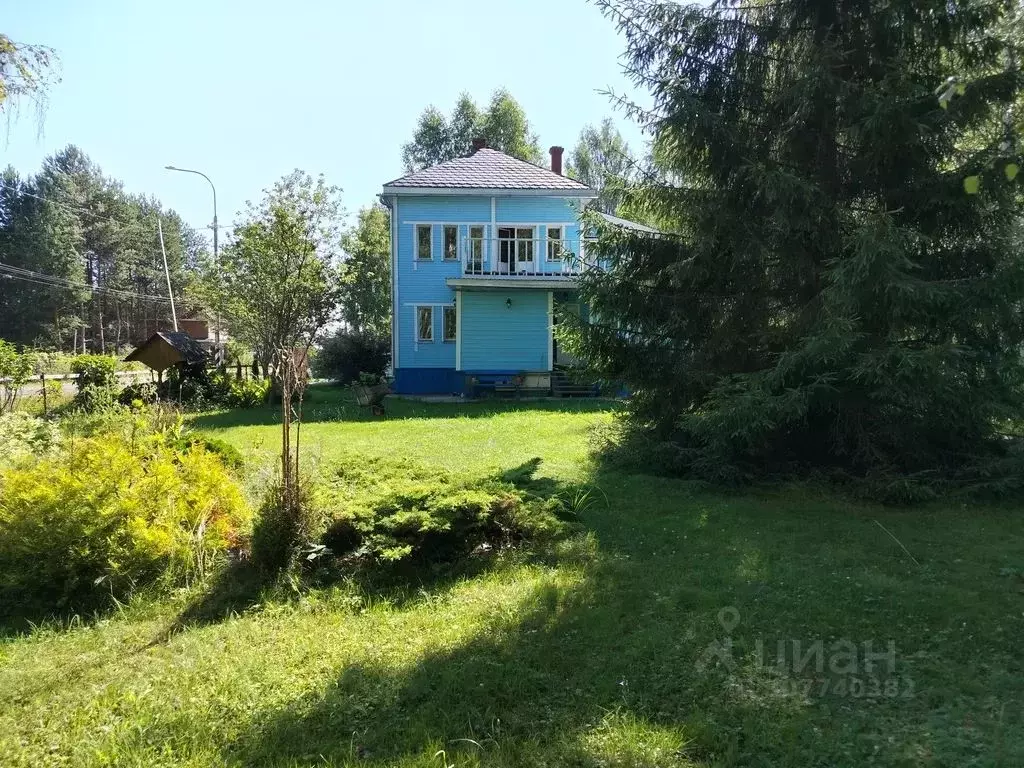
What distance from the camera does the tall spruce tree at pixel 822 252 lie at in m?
6.56

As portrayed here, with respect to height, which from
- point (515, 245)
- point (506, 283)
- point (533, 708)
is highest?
point (515, 245)

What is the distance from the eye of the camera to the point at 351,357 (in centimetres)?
2520

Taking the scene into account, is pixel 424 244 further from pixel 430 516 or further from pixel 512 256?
pixel 430 516

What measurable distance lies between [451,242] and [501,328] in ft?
12.3

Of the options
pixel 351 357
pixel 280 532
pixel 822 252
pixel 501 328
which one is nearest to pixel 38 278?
pixel 351 357

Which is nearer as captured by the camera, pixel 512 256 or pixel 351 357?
pixel 512 256

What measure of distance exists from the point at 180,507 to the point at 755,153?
7233mm

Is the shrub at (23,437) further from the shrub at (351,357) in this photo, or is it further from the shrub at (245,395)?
the shrub at (351,357)

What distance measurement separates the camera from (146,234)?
5984 cm

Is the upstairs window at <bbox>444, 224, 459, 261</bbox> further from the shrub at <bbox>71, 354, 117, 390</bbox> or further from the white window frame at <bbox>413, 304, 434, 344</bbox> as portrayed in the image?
the shrub at <bbox>71, 354, 117, 390</bbox>

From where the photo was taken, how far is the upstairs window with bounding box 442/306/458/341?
2170cm

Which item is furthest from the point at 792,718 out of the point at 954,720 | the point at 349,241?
the point at 349,241

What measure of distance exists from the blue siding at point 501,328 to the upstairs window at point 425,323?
170cm

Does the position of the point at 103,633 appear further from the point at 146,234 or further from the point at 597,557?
the point at 146,234
